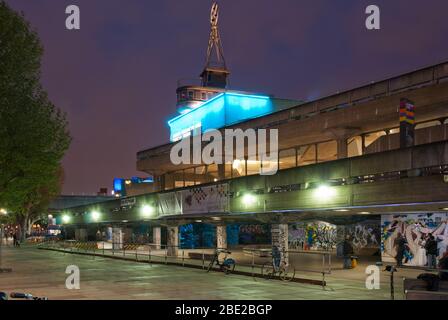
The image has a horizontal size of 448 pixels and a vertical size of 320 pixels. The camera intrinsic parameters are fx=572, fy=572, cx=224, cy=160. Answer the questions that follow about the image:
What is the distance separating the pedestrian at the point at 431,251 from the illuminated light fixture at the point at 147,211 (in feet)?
70.9

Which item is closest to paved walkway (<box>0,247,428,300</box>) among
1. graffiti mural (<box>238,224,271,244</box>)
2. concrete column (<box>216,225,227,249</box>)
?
concrete column (<box>216,225,227,249</box>)

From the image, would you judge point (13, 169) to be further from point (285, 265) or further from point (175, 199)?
point (285, 265)

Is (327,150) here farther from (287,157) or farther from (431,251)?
(431,251)

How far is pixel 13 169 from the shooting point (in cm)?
3142

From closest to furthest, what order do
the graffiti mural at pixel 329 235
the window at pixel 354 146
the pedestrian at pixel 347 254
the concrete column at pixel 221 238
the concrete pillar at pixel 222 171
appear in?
the pedestrian at pixel 347 254
the window at pixel 354 146
the concrete column at pixel 221 238
the graffiti mural at pixel 329 235
the concrete pillar at pixel 222 171

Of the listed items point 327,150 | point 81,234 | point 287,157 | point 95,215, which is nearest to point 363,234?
point 287,157

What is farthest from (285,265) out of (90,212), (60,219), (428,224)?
(60,219)

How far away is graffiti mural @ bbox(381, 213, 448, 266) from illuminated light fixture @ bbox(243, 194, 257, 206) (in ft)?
28.0

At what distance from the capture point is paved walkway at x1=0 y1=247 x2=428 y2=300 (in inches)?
764

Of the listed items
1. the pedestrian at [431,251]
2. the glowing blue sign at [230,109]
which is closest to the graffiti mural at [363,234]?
the glowing blue sign at [230,109]

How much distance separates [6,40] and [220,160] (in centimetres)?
1604

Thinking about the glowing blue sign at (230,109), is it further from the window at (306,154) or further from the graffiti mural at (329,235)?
the graffiti mural at (329,235)

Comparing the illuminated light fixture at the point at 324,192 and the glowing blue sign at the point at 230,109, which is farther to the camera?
the glowing blue sign at the point at 230,109

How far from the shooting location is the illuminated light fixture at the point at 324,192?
79.0ft
